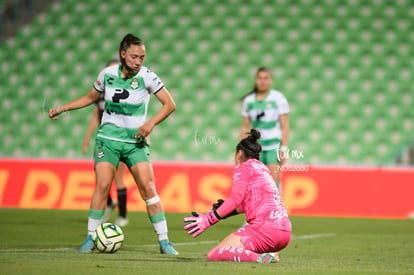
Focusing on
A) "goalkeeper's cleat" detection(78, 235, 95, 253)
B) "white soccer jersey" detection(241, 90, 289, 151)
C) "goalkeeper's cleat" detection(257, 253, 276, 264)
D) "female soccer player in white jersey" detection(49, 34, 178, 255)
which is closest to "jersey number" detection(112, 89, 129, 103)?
"female soccer player in white jersey" detection(49, 34, 178, 255)

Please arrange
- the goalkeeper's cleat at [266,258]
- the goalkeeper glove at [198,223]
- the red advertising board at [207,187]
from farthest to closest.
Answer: the red advertising board at [207,187]
the goalkeeper's cleat at [266,258]
the goalkeeper glove at [198,223]

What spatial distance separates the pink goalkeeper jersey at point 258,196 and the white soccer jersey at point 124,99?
→ 121cm

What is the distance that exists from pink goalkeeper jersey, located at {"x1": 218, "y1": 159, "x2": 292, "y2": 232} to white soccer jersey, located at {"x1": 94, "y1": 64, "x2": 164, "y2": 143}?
1.21 metres

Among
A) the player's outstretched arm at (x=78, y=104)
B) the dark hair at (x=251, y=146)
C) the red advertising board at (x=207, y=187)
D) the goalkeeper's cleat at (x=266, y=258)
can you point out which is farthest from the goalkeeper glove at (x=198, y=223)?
the red advertising board at (x=207, y=187)

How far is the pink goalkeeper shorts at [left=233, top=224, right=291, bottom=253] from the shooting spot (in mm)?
5898

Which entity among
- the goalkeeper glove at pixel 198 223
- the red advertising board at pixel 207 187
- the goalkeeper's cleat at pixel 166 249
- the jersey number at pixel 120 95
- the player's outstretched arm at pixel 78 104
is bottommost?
the red advertising board at pixel 207 187

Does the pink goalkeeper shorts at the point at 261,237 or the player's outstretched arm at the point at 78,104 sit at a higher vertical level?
the player's outstretched arm at the point at 78,104

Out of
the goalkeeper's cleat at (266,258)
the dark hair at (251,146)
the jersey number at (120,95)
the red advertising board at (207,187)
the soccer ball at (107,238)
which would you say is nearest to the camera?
the goalkeeper's cleat at (266,258)

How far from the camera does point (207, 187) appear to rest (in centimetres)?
1311

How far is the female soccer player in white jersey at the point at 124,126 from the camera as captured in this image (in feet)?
21.6

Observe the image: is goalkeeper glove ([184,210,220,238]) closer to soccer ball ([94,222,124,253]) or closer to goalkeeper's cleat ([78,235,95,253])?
soccer ball ([94,222,124,253])

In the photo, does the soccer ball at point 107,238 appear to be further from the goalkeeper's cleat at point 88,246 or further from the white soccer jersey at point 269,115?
the white soccer jersey at point 269,115

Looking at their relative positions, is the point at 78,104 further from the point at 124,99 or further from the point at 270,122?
the point at 270,122

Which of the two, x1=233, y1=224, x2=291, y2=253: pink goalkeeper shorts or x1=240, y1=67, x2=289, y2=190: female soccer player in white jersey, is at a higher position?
x1=240, y1=67, x2=289, y2=190: female soccer player in white jersey
